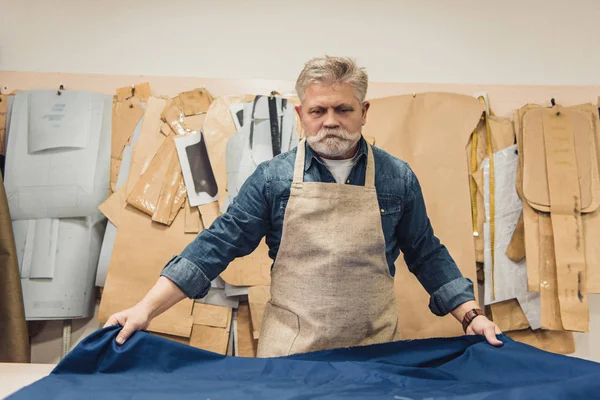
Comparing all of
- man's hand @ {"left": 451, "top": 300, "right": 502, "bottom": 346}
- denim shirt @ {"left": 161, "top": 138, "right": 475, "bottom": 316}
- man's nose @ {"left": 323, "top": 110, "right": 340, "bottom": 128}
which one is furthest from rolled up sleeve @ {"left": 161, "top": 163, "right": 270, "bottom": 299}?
man's hand @ {"left": 451, "top": 300, "right": 502, "bottom": 346}

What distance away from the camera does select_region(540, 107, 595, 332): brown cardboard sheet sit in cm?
164

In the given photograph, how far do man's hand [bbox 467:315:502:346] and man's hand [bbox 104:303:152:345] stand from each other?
2.43 ft

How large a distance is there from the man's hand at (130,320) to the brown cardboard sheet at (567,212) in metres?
1.45

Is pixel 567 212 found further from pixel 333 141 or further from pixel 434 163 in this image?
pixel 333 141

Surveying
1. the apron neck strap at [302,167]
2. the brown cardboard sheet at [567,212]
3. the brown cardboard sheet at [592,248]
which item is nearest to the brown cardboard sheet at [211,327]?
the apron neck strap at [302,167]

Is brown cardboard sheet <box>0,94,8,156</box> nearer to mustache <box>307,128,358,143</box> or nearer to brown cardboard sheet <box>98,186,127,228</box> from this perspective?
brown cardboard sheet <box>98,186,127,228</box>

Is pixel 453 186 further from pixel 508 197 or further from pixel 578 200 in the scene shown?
pixel 578 200

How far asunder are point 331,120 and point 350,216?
245 millimetres

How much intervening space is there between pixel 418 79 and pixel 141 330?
1539mm

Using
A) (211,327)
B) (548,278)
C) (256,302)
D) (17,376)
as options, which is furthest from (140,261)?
(548,278)

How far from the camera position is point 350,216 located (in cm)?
114

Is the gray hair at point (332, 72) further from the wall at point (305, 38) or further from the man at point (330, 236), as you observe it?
the wall at point (305, 38)

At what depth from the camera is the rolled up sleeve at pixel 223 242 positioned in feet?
3.44

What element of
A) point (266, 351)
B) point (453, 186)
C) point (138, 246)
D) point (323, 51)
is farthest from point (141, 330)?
point (323, 51)
